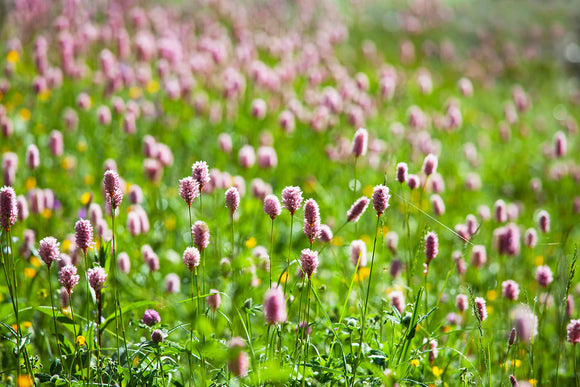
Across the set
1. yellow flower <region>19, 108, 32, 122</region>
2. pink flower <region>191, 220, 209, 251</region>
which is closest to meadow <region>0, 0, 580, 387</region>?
pink flower <region>191, 220, 209, 251</region>

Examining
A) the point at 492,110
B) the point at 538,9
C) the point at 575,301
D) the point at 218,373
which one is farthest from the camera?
the point at 538,9

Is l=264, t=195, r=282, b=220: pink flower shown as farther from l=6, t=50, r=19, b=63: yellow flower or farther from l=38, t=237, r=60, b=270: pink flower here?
l=6, t=50, r=19, b=63: yellow flower

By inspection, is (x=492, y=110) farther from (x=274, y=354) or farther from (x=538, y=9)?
(x=538, y=9)

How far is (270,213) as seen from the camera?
1.70 metres

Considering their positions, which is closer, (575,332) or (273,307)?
(273,307)

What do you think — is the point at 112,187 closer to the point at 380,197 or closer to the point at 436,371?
the point at 380,197

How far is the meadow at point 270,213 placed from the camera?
1.72 metres

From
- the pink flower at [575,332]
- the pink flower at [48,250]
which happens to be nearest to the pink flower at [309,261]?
the pink flower at [48,250]

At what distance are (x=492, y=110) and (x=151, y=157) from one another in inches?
215

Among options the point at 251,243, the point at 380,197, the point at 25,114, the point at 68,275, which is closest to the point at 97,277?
the point at 68,275

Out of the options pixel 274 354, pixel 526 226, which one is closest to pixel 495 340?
pixel 274 354

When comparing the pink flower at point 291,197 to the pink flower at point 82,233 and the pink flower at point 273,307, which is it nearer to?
the pink flower at point 273,307

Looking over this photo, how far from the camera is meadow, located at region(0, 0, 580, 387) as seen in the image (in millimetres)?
1717

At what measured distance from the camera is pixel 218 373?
171 centimetres
